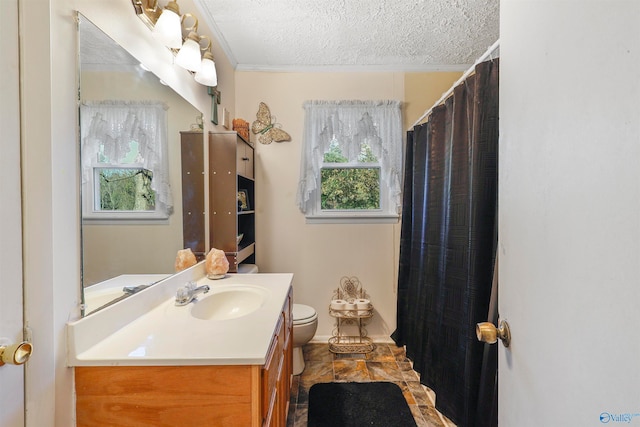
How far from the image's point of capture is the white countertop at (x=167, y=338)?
0.81 meters

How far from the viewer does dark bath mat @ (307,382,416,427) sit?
5.30 feet

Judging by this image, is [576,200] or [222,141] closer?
[576,200]

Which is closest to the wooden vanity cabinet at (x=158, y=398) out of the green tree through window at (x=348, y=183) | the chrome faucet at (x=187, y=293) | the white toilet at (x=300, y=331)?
the chrome faucet at (x=187, y=293)

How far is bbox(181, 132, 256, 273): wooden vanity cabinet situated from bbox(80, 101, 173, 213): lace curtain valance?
18 centimetres

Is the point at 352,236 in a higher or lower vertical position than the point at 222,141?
lower

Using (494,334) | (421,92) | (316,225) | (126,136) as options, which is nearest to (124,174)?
(126,136)

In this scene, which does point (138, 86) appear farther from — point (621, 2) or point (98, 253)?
point (621, 2)

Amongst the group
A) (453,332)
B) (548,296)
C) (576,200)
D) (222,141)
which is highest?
(222,141)

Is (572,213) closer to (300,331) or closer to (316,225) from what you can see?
(300,331)

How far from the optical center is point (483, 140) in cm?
129

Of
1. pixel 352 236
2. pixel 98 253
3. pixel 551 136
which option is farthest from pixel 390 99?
pixel 98 253

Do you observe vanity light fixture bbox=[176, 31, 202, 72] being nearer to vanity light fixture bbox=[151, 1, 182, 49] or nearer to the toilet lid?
vanity light fixture bbox=[151, 1, 182, 49]

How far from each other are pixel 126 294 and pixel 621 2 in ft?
4.80

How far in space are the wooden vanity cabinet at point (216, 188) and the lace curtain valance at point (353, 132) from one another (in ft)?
1.65
